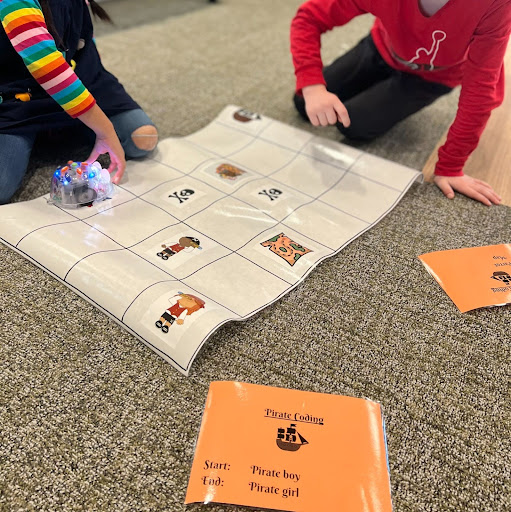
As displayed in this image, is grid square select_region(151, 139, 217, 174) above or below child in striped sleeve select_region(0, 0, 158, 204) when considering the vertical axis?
below

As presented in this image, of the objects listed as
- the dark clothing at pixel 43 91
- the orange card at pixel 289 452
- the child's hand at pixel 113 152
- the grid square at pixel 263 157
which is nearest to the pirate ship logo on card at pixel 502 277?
the orange card at pixel 289 452

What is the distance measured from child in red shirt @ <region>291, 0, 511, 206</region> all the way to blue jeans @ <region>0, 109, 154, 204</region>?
0.35 meters

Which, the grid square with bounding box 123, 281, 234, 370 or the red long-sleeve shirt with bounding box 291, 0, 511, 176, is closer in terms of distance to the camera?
the grid square with bounding box 123, 281, 234, 370

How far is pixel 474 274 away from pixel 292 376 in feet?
1.18

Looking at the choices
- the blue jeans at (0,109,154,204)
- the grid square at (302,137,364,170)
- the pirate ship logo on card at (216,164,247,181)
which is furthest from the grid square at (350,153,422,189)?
the blue jeans at (0,109,154,204)

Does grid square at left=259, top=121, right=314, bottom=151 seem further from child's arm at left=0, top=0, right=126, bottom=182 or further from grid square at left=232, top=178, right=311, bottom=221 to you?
child's arm at left=0, top=0, right=126, bottom=182

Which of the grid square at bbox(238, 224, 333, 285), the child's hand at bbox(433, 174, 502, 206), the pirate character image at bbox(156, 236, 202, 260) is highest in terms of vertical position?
the pirate character image at bbox(156, 236, 202, 260)

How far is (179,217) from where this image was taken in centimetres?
82

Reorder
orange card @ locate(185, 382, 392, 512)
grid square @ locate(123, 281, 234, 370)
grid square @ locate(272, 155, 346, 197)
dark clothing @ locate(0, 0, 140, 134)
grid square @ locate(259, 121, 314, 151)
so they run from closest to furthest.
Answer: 1. orange card @ locate(185, 382, 392, 512)
2. grid square @ locate(123, 281, 234, 370)
3. dark clothing @ locate(0, 0, 140, 134)
4. grid square @ locate(272, 155, 346, 197)
5. grid square @ locate(259, 121, 314, 151)

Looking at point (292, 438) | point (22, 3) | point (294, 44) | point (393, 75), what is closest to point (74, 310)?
point (292, 438)

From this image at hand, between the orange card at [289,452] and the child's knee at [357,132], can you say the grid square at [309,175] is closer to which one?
the child's knee at [357,132]

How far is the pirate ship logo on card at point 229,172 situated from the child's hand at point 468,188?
399 millimetres

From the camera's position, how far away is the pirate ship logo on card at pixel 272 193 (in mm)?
887

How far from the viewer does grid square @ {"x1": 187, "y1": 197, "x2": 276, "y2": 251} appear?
786mm
